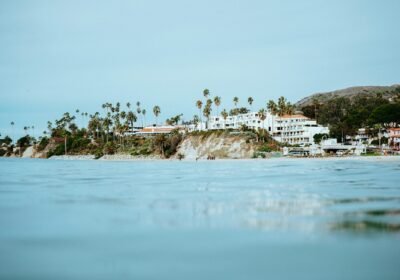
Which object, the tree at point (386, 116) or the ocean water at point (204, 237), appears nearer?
the ocean water at point (204, 237)

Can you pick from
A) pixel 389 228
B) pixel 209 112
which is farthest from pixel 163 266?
pixel 209 112

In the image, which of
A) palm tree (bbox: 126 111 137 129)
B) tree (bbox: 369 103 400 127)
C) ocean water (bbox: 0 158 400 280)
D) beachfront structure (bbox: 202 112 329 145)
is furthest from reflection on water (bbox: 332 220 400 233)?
palm tree (bbox: 126 111 137 129)

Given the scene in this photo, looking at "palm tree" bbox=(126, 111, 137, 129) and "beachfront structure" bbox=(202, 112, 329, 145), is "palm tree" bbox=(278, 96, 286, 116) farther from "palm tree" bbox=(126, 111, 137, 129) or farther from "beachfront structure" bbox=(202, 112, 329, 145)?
"palm tree" bbox=(126, 111, 137, 129)

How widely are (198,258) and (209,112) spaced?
11550 centimetres

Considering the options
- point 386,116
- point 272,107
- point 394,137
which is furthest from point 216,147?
point 386,116

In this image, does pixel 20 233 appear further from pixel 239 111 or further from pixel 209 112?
pixel 239 111

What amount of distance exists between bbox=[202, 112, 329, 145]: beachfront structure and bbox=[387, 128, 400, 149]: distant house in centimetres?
1848

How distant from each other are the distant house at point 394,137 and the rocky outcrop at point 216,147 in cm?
2792

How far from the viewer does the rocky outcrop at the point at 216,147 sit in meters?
104

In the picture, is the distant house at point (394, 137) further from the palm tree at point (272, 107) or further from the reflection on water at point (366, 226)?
the reflection on water at point (366, 226)

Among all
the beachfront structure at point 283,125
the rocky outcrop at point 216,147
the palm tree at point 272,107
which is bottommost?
the rocky outcrop at point 216,147

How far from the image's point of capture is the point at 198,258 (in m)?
12.1

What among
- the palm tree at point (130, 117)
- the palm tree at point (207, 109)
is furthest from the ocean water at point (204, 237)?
the palm tree at point (130, 117)

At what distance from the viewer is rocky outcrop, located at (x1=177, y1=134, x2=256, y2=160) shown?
10367 centimetres
